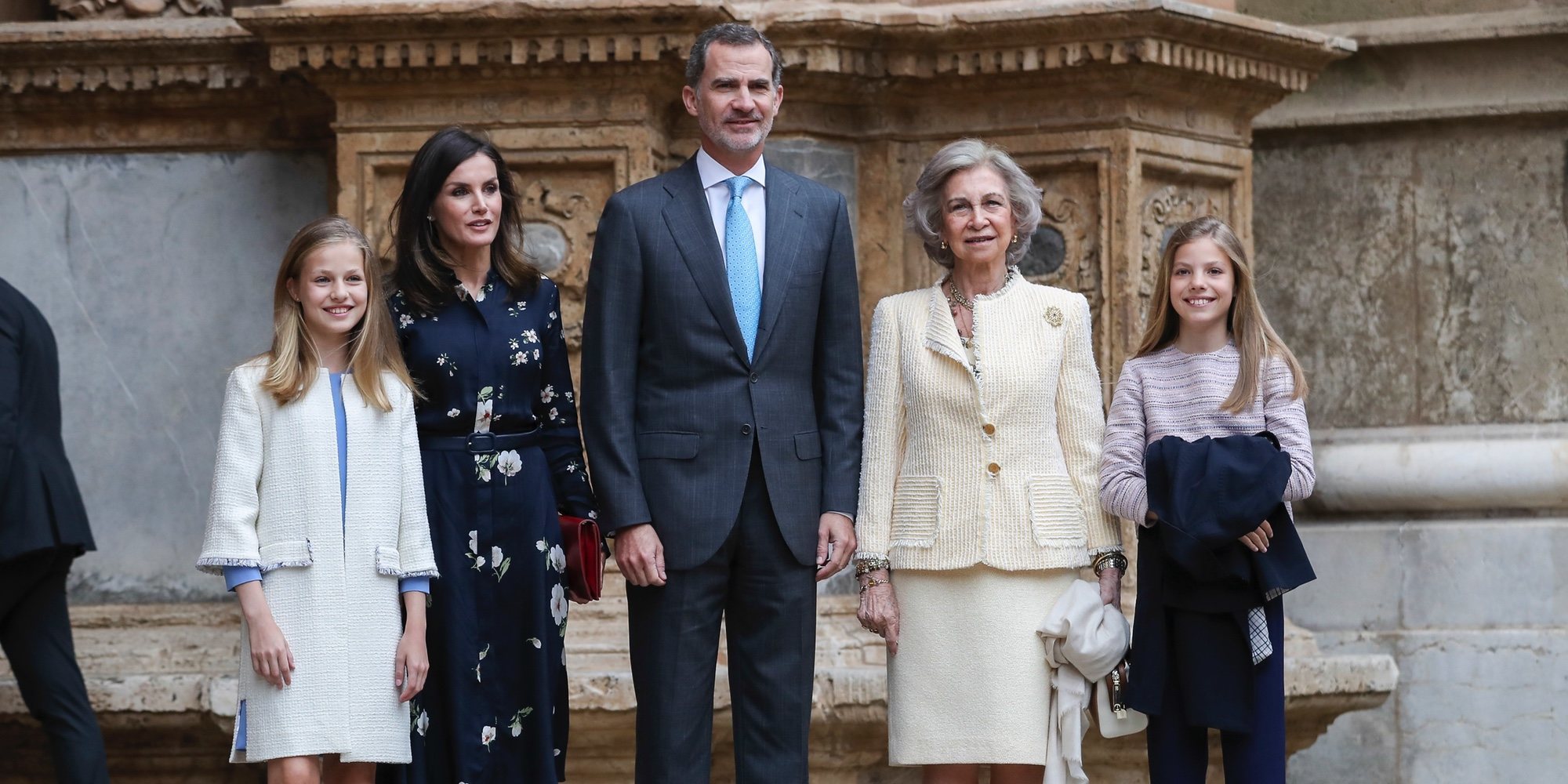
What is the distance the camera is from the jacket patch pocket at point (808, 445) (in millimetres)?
4109

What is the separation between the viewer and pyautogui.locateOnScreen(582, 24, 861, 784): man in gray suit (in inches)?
159

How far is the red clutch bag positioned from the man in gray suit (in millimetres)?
137

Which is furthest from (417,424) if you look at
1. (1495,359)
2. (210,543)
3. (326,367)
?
(1495,359)

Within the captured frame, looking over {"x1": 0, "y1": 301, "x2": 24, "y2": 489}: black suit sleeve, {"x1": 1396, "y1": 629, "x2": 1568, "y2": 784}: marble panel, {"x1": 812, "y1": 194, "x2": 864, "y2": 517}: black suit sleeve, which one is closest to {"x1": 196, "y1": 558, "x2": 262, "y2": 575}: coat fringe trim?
{"x1": 812, "y1": 194, "x2": 864, "y2": 517}: black suit sleeve

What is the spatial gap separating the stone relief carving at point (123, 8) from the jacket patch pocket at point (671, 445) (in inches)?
108

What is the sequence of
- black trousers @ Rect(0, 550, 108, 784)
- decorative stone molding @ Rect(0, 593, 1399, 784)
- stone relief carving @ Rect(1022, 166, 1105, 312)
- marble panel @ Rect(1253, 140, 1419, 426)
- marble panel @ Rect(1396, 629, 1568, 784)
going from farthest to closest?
marble panel @ Rect(1253, 140, 1419, 426) < marble panel @ Rect(1396, 629, 1568, 784) < stone relief carving @ Rect(1022, 166, 1105, 312) < decorative stone molding @ Rect(0, 593, 1399, 784) < black trousers @ Rect(0, 550, 108, 784)

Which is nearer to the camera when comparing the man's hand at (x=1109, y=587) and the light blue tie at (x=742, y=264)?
the light blue tie at (x=742, y=264)

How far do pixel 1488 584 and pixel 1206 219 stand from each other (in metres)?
2.55

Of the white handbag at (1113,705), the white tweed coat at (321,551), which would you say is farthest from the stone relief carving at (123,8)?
the white handbag at (1113,705)

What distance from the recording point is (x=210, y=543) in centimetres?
394

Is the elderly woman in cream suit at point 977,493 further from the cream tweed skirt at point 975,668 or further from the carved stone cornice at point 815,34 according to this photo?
the carved stone cornice at point 815,34

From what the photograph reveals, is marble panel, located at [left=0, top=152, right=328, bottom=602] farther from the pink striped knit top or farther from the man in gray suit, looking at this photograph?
the pink striped knit top

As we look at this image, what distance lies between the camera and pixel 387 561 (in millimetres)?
4004

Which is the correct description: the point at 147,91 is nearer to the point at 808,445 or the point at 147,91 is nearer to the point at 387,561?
the point at 387,561
